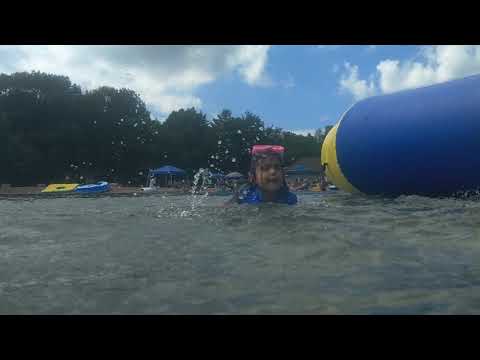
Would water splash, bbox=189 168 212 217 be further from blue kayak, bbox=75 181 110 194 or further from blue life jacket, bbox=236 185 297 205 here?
blue kayak, bbox=75 181 110 194

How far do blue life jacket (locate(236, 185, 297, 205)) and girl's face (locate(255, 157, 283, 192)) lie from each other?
0.39ft

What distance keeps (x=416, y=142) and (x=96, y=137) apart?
30.1 metres

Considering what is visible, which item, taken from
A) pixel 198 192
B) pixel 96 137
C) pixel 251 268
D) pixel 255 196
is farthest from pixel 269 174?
pixel 96 137

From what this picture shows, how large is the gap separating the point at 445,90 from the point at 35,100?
105 ft

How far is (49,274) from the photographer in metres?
2.63

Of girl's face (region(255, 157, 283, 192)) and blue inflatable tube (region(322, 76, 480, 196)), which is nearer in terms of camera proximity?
girl's face (region(255, 157, 283, 192))

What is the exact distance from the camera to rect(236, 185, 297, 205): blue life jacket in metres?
6.64

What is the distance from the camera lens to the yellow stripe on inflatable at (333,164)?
9.67 m

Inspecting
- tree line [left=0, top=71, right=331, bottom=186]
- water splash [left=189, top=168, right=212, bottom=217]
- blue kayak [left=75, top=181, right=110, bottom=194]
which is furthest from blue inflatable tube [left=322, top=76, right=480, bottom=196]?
tree line [left=0, top=71, right=331, bottom=186]

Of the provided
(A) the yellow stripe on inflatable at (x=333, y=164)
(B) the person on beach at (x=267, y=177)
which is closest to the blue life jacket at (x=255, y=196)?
(B) the person on beach at (x=267, y=177)

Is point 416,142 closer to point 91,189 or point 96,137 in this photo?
point 91,189

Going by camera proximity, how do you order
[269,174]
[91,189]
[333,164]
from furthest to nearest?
1. [91,189]
2. [333,164]
3. [269,174]

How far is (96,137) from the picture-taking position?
33594mm
